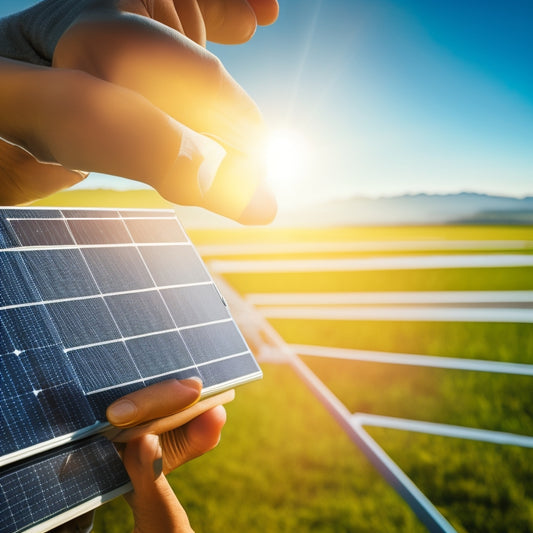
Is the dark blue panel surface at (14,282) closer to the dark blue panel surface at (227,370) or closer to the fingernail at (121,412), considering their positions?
the fingernail at (121,412)

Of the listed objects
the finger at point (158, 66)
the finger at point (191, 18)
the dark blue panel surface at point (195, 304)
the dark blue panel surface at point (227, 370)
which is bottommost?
the dark blue panel surface at point (227, 370)

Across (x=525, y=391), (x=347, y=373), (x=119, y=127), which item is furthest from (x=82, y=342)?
(x=525, y=391)

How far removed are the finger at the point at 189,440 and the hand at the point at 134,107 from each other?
2.47 ft

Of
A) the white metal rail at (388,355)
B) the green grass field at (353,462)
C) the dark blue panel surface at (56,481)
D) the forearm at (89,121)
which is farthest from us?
the green grass field at (353,462)

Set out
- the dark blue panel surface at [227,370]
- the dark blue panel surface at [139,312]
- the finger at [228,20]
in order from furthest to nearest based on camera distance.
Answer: the dark blue panel surface at [227,370] < the dark blue panel surface at [139,312] < the finger at [228,20]

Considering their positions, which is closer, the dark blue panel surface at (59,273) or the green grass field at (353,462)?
the dark blue panel surface at (59,273)

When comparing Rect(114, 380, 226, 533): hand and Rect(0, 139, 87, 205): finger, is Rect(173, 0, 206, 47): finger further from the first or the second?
Rect(114, 380, 226, 533): hand

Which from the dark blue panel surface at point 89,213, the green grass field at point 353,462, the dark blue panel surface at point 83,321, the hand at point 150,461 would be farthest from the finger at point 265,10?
the green grass field at point 353,462

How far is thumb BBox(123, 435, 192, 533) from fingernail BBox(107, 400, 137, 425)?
138 millimetres

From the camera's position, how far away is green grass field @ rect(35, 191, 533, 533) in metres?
3.43

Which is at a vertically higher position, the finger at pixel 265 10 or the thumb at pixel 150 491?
the finger at pixel 265 10

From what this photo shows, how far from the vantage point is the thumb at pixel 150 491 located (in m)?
1.31

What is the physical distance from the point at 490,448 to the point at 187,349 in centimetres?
346

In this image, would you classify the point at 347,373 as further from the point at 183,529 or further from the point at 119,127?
the point at 119,127
